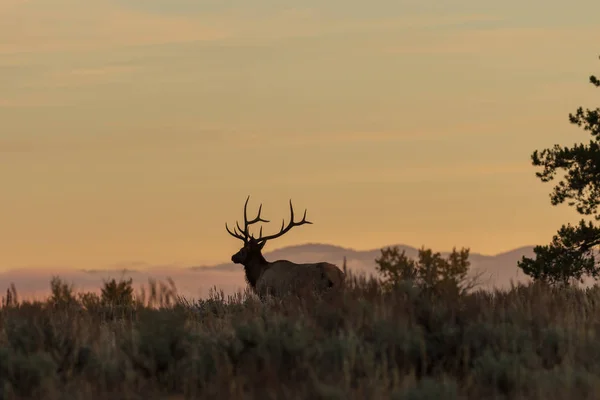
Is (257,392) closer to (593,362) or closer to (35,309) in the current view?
(593,362)

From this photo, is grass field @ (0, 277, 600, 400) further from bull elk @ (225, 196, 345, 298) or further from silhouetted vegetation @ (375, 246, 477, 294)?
bull elk @ (225, 196, 345, 298)

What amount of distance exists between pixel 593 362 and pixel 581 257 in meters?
15.0

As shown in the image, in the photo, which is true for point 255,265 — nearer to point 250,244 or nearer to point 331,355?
point 250,244

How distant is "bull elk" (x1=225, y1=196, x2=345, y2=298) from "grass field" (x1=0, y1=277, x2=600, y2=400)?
9026 mm

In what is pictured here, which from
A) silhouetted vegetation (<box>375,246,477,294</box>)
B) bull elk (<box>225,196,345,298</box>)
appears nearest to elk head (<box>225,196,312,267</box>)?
bull elk (<box>225,196,345,298</box>)

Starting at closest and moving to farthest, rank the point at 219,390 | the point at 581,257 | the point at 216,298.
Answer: the point at 219,390 < the point at 216,298 < the point at 581,257

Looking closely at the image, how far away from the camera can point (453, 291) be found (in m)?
12.4

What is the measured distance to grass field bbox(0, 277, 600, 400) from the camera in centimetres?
868

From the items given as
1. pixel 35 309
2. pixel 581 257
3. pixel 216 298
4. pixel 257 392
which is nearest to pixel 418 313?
pixel 257 392

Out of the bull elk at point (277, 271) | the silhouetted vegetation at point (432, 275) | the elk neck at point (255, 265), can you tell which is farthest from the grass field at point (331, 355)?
the elk neck at point (255, 265)

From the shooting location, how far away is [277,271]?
2411cm

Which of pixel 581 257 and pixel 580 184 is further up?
pixel 580 184

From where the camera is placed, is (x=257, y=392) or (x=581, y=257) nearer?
(x=257, y=392)

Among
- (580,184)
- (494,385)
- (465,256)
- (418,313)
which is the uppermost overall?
(580,184)
